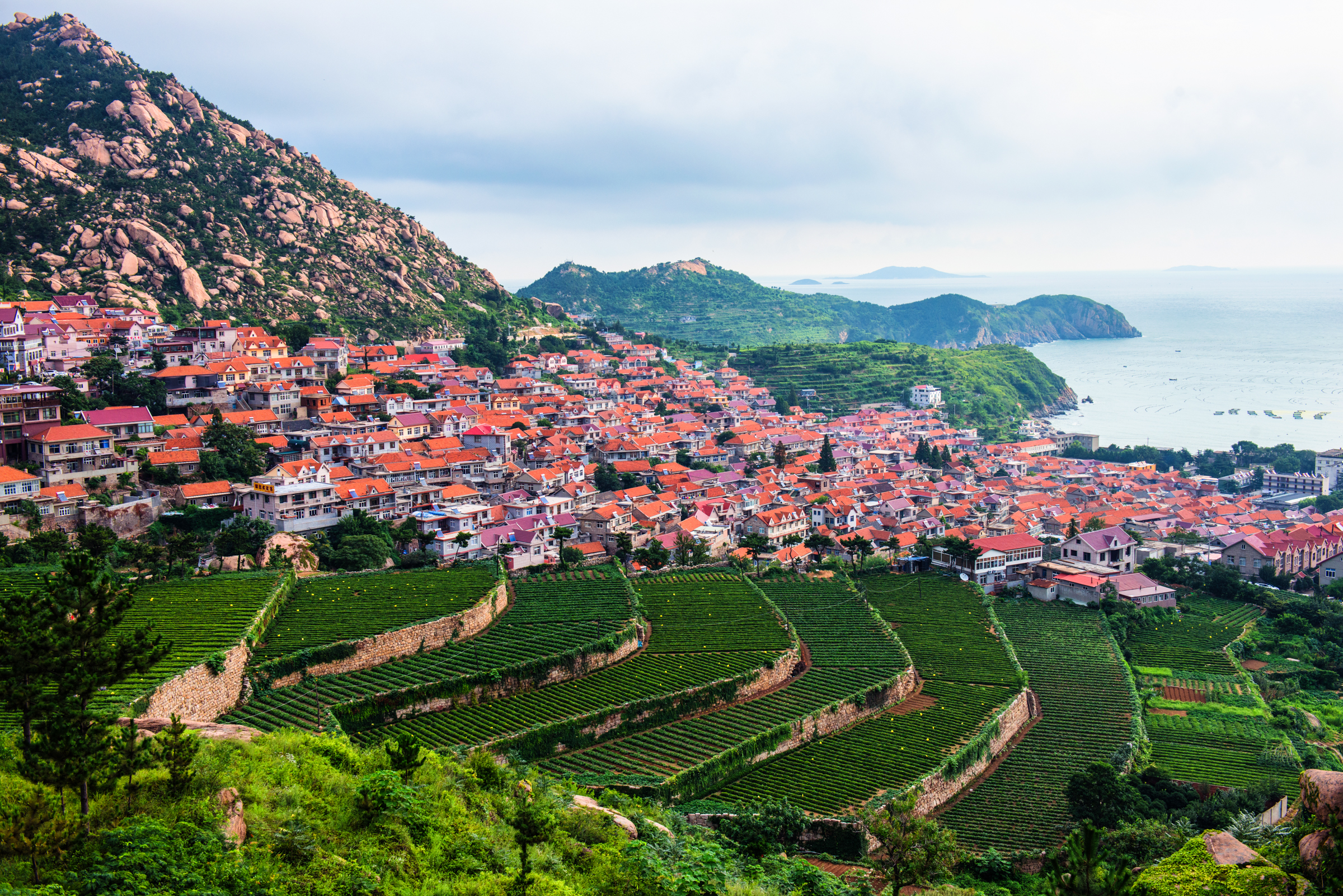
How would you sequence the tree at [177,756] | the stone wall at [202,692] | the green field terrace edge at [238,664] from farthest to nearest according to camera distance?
1. the stone wall at [202,692]
2. the green field terrace edge at [238,664]
3. the tree at [177,756]

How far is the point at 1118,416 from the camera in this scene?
380ft

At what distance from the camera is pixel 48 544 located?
31.5 metres

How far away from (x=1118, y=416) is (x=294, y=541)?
344 feet

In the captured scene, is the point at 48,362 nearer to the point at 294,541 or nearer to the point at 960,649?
the point at 294,541

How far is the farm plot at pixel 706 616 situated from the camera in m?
33.7

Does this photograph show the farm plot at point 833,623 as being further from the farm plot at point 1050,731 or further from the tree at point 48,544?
the tree at point 48,544

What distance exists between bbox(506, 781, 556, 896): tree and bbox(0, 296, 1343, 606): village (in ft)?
85.3

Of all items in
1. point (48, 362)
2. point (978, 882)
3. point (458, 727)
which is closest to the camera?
point (978, 882)

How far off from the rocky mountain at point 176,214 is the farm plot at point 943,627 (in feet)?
141

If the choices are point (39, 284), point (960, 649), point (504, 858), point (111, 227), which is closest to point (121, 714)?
point (504, 858)

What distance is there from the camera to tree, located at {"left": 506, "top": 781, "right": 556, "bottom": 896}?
13.1m

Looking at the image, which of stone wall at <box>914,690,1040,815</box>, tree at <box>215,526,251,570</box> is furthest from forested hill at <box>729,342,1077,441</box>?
tree at <box>215,526,251,570</box>

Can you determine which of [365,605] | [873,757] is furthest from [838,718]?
[365,605]

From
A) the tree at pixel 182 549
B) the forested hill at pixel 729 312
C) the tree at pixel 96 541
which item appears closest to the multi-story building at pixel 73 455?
the tree at pixel 96 541
